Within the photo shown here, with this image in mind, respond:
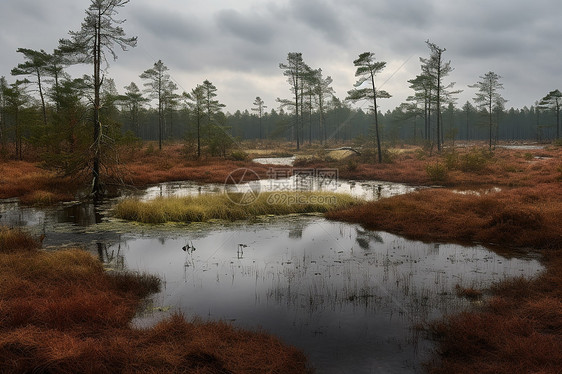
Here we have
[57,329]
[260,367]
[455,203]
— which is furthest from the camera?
[455,203]

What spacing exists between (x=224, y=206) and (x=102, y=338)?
10.9 meters

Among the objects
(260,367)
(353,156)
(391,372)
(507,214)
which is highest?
(353,156)

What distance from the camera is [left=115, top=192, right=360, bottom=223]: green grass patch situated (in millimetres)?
14836

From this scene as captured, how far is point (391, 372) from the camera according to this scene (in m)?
4.87

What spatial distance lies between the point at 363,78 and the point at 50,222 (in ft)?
97.9

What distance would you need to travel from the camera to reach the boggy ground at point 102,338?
4.44m

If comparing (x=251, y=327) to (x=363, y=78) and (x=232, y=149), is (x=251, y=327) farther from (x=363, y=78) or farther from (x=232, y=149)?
(x=232, y=149)

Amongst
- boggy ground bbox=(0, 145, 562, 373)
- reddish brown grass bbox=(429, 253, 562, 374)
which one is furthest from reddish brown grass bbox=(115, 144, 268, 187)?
reddish brown grass bbox=(429, 253, 562, 374)

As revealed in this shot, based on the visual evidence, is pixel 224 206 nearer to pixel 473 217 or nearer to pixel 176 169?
pixel 473 217

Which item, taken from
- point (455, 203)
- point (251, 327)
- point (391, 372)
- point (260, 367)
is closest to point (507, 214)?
point (455, 203)
